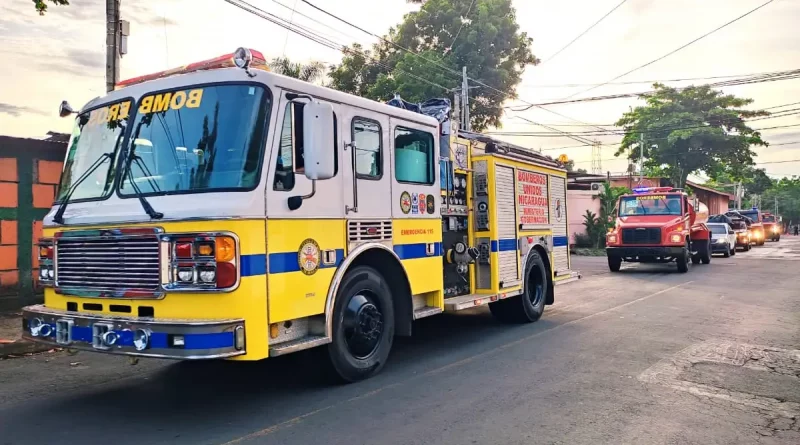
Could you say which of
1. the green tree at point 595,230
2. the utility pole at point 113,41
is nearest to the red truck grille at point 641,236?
the green tree at point 595,230

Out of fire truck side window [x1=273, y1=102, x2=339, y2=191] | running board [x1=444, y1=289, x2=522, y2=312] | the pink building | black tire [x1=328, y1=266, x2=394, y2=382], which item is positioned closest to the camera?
fire truck side window [x1=273, y1=102, x2=339, y2=191]

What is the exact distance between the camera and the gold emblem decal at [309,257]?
203 inches

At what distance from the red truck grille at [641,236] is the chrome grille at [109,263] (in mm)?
16516

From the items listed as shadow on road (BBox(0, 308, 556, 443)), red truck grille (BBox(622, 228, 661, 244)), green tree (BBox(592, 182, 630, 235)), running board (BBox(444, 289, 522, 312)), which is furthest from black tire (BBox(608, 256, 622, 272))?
shadow on road (BBox(0, 308, 556, 443))

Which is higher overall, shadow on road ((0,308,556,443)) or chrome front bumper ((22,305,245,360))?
chrome front bumper ((22,305,245,360))

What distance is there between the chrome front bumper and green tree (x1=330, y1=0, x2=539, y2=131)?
21417 mm

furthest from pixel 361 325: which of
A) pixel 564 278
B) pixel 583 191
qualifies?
pixel 583 191

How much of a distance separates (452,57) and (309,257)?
2265 cm

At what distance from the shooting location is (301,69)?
80.5 ft

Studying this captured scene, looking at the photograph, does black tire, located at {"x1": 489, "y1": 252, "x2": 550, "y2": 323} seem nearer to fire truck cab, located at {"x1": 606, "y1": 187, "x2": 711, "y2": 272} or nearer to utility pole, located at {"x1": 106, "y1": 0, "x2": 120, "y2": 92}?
utility pole, located at {"x1": 106, "y1": 0, "x2": 120, "y2": 92}

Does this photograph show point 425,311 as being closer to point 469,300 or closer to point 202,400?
point 469,300

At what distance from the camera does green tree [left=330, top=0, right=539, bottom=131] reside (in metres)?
25.5

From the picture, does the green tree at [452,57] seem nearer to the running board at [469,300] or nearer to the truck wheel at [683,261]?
the truck wheel at [683,261]

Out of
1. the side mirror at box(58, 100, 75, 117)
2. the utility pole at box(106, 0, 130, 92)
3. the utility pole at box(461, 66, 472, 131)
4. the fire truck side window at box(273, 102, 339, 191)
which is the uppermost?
the utility pole at box(461, 66, 472, 131)
